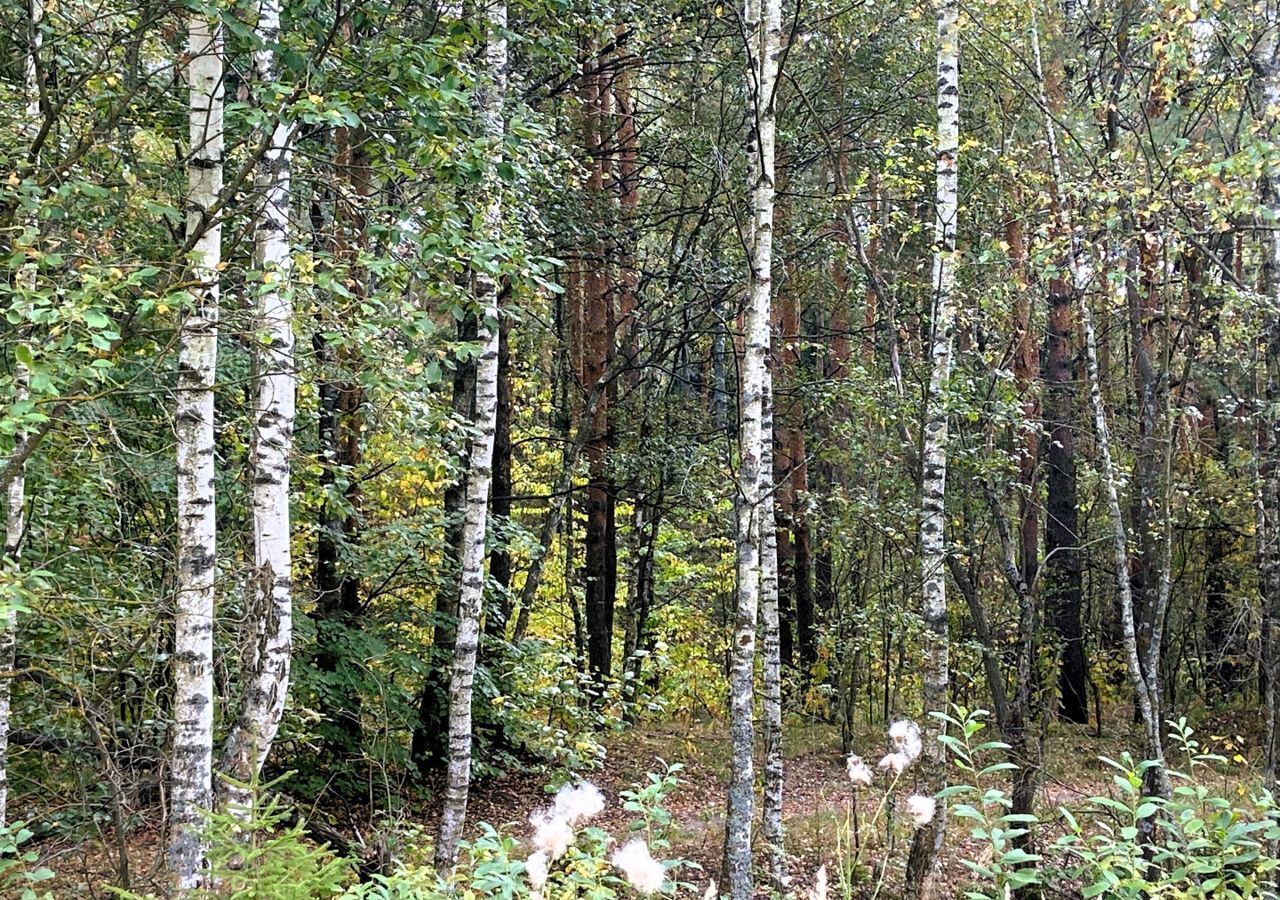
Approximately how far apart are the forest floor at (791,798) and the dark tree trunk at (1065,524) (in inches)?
32.6

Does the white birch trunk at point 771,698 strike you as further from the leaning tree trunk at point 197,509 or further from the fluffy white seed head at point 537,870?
the fluffy white seed head at point 537,870

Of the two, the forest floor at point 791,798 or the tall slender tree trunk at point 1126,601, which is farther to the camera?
the forest floor at point 791,798

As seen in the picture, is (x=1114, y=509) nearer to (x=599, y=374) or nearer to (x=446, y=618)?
(x=599, y=374)

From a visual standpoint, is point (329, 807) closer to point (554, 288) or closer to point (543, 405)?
point (554, 288)

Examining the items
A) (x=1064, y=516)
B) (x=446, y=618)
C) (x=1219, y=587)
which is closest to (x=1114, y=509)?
(x=446, y=618)

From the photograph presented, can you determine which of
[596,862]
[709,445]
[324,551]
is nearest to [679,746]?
[709,445]

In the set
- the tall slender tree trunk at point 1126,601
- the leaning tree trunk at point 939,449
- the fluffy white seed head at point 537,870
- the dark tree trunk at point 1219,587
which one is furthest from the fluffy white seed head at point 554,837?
the dark tree trunk at point 1219,587

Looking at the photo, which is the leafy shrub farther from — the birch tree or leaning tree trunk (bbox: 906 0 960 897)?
the birch tree

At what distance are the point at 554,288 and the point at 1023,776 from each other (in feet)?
19.2

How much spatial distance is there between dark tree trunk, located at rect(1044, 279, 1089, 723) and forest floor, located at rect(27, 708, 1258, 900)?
83cm

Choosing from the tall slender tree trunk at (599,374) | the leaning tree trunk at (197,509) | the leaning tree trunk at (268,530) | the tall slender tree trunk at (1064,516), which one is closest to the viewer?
the leaning tree trunk at (197,509)

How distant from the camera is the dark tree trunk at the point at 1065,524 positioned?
13.5 m

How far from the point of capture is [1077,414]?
14.0 meters

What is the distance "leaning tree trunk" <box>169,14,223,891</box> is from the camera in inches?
171
